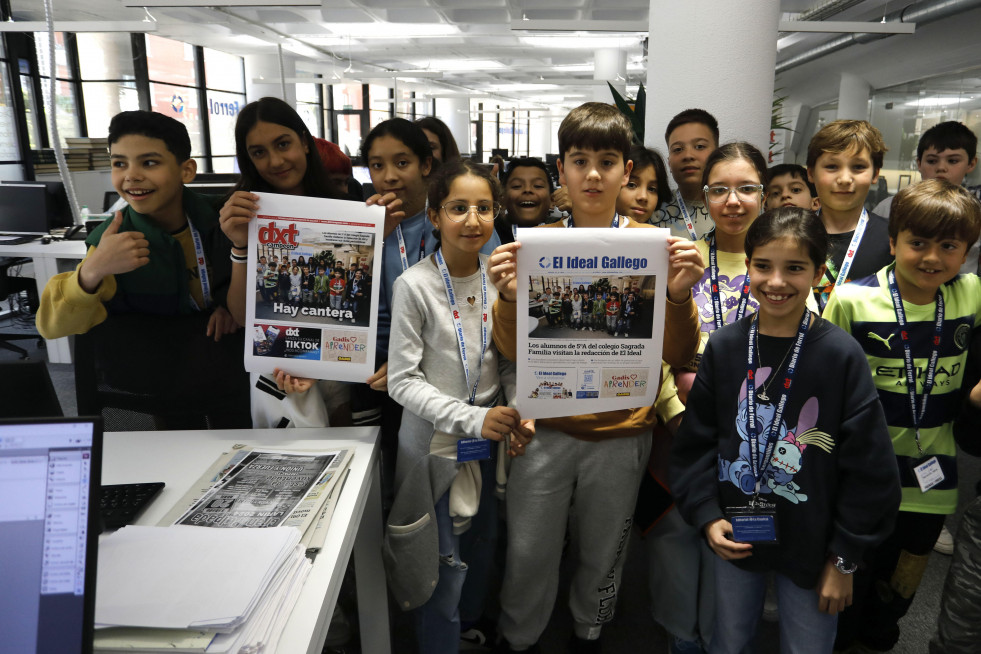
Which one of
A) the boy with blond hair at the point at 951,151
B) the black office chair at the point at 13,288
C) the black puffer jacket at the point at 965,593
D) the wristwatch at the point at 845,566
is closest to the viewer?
the wristwatch at the point at 845,566

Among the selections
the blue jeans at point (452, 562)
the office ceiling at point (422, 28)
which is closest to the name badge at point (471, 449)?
the blue jeans at point (452, 562)

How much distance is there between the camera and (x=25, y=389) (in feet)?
4.05

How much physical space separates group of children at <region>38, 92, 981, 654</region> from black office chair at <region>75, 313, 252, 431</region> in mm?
68

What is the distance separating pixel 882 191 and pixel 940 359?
8592 millimetres

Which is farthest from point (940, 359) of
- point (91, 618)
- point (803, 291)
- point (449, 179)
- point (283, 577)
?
point (91, 618)

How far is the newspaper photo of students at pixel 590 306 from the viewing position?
1402mm

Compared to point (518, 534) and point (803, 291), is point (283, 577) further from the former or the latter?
point (803, 291)

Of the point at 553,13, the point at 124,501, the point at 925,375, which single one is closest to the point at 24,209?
the point at 124,501

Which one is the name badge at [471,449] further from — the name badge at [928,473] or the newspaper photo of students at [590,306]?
the name badge at [928,473]

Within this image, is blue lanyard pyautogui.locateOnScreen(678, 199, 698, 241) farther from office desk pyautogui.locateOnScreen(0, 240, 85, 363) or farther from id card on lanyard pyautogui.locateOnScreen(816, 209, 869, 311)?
office desk pyautogui.locateOnScreen(0, 240, 85, 363)

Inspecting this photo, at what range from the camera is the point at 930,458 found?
158 centimetres

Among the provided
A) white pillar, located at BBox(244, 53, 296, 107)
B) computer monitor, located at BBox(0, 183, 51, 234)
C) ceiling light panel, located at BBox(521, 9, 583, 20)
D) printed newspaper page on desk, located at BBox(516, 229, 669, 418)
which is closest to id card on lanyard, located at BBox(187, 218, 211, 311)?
printed newspaper page on desk, located at BBox(516, 229, 669, 418)

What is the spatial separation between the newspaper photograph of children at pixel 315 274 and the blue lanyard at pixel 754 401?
894 mm

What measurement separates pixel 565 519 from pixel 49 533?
1241 millimetres
